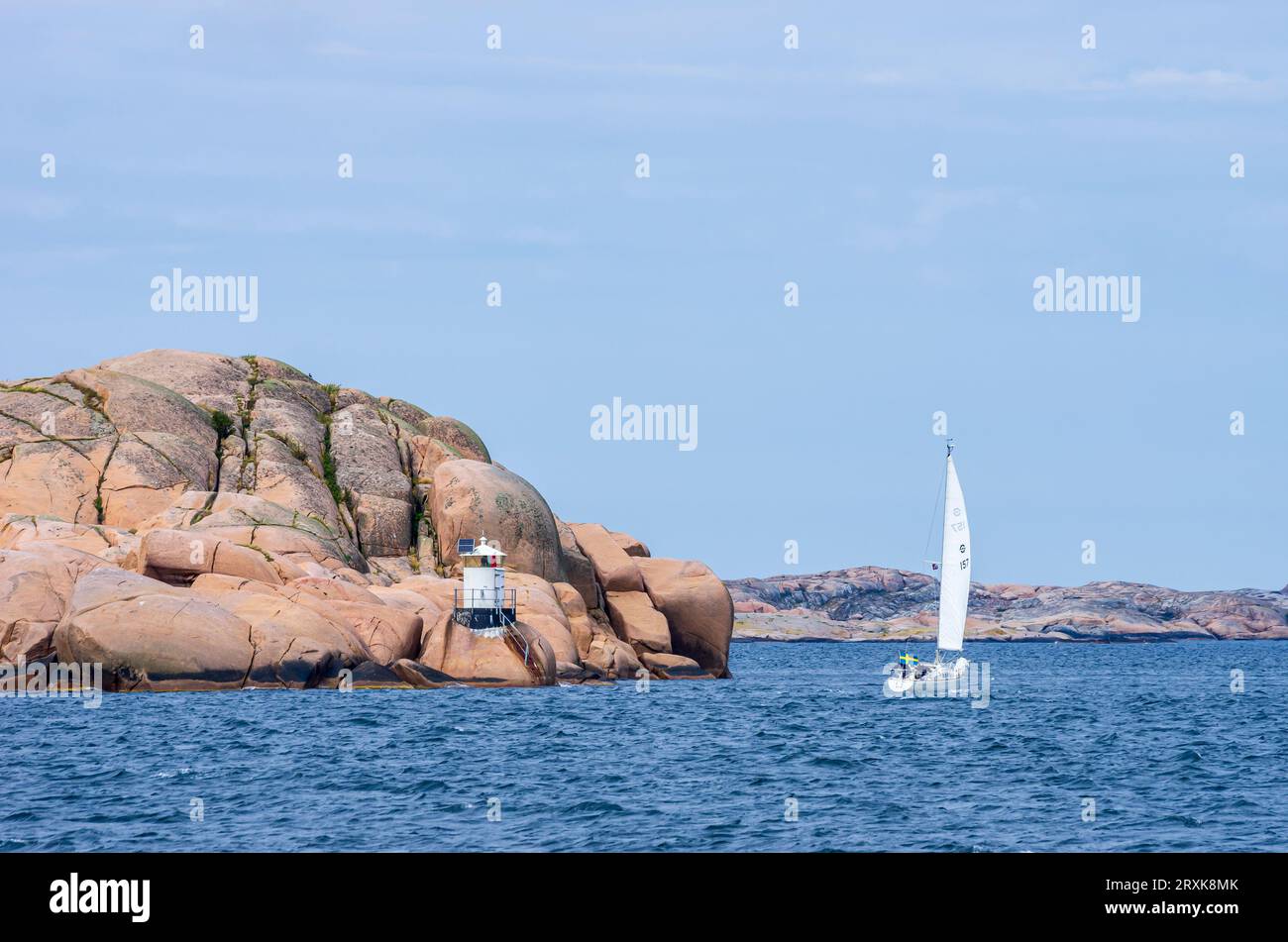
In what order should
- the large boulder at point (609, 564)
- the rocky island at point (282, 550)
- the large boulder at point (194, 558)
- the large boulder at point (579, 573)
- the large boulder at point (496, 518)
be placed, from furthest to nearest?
the large boulder at point (609, 564)
the large boulder at point (579, 573)
the large boulder at point (496, 518)
the large boulder at point (194, 558)
the rocky island at point (282, 550)

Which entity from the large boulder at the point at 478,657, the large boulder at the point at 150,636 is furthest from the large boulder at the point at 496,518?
the large boulder at the point at 150,636

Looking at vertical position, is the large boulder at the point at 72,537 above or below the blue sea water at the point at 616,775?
above

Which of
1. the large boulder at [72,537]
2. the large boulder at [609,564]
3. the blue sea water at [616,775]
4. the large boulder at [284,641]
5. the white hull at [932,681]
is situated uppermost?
the large boulder at [72,537]

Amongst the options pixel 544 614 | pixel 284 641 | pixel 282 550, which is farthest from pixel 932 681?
pixel 282 550

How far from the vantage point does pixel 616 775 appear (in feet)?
96.0

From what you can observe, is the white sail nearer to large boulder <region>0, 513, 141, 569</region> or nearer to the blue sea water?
the blue sea water

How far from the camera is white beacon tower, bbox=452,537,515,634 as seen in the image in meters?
50.1

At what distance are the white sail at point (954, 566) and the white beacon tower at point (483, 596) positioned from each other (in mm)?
15420

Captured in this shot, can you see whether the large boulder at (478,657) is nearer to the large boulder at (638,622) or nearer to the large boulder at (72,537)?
the large boulder at (72,537)

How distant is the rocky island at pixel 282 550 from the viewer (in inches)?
1766

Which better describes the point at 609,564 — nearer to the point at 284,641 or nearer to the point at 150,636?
the point at 284,641

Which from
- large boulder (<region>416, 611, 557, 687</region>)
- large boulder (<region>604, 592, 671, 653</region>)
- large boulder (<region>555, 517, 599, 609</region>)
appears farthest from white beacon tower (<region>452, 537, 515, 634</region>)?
large boulder (<region>604, 592, 671, 653</region>)
